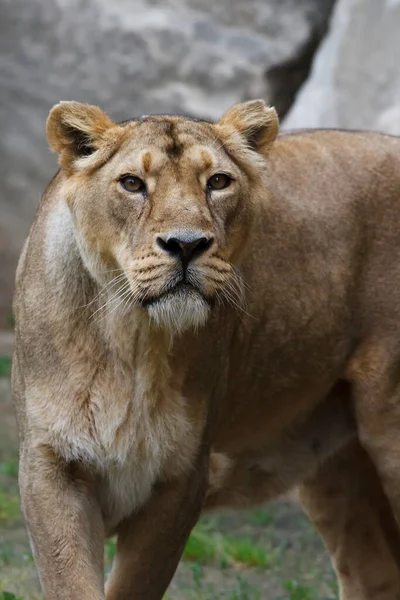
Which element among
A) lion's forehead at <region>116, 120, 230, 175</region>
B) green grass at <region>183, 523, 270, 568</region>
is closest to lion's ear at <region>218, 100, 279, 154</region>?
lion's forehead at <region>116, 120, 230, 175</region>

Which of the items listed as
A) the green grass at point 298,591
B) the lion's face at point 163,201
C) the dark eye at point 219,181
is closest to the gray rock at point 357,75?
the green grass at point 298,591

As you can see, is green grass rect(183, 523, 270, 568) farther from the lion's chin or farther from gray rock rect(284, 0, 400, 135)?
gray rock rect(284, 0, 400, 135)

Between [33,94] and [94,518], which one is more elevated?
[33,94]

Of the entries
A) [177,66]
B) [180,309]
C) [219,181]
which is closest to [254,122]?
[219,181]

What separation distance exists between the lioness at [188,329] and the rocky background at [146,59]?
4590 mm

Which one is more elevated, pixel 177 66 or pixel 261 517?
pixel 177 66

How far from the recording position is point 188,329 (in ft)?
12.8

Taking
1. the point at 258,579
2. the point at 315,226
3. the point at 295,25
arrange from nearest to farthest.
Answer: the point at 315,226 → the point at 258,579 → the point at 295,25

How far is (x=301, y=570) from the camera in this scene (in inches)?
240

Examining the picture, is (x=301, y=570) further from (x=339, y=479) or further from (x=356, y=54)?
(x=356, y=54)

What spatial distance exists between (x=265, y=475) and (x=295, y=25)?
18.1 ft

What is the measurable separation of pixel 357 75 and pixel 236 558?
4.02 metres

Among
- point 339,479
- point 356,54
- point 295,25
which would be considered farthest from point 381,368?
point 295,25

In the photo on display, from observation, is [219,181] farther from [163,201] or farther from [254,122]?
[254,122]
